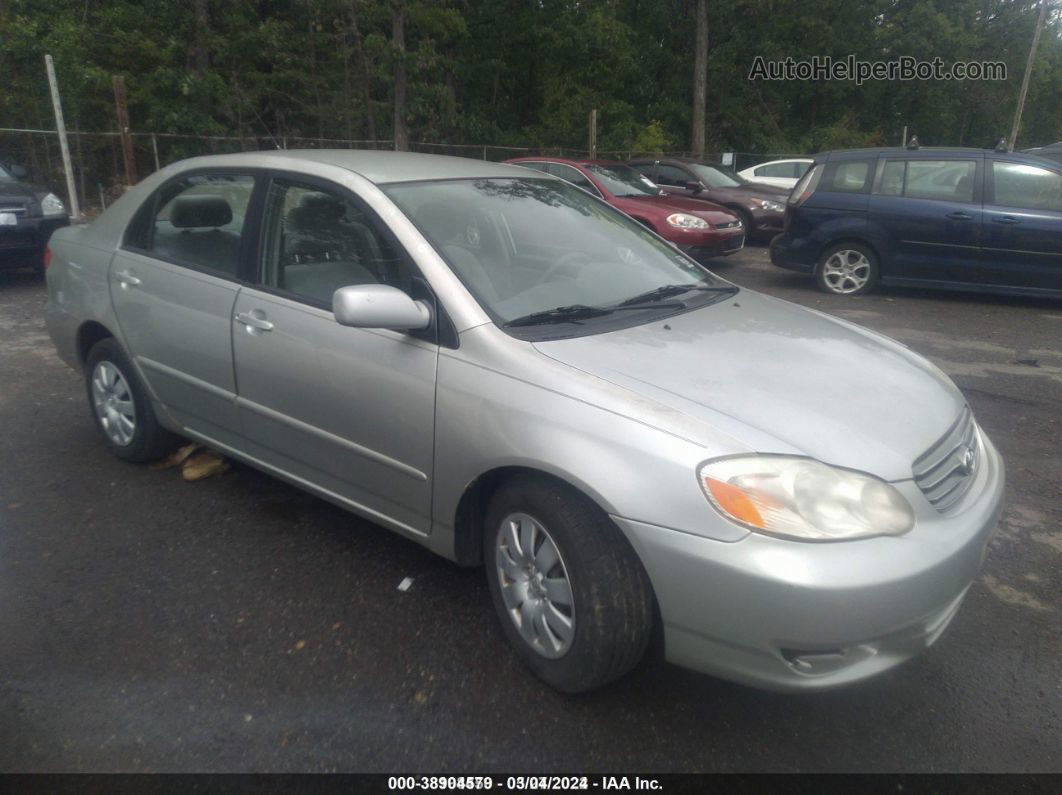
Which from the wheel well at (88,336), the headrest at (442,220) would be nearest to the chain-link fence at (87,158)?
the wheel well at (88,336)

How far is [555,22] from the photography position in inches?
1147

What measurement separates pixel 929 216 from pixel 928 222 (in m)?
0.06

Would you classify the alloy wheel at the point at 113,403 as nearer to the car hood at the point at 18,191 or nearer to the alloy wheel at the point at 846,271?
the car hood at the point at 18,191

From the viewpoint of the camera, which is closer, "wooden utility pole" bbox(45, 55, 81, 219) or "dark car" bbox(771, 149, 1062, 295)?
"dark car" bbox(771, 149, 1062, 295)

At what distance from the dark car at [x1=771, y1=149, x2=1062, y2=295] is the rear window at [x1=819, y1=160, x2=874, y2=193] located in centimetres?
1

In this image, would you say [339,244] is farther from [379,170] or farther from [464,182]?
[464,182]

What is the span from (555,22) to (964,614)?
2930 centimetres

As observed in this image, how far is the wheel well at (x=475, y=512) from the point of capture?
108 inches

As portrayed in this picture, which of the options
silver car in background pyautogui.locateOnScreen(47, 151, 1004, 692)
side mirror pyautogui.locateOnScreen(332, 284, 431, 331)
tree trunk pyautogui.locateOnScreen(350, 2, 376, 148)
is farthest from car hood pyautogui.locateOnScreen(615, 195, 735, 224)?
tree trunk pyautogui.locateOnScreen(350, 2, 376, 148)

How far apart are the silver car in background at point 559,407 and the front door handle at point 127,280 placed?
66 millimetres

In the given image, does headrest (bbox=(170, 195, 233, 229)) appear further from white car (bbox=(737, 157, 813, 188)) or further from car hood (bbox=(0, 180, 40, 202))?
white car (bbox=(737, 157, 813, 188))

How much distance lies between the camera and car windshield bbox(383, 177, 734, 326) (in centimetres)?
312

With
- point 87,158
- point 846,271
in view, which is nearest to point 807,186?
point 846,271

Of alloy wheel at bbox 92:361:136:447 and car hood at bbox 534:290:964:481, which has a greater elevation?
car hood at bbox 534:290:964:481
